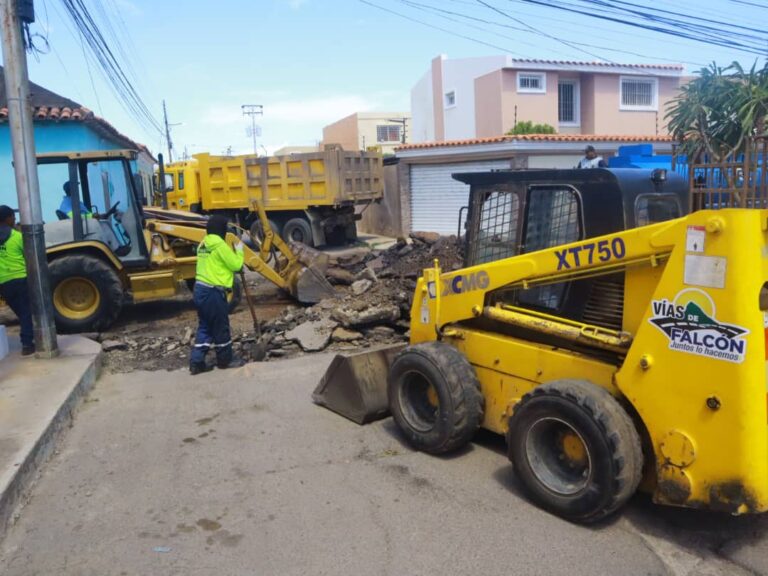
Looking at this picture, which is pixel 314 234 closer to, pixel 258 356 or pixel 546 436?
pixel 258 356

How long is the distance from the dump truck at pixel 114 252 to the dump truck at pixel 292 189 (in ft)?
20.8

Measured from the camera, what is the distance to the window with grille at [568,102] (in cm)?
2877

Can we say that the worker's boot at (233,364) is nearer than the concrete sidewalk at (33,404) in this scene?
No

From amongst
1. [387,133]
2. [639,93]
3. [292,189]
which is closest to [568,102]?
[639,93]

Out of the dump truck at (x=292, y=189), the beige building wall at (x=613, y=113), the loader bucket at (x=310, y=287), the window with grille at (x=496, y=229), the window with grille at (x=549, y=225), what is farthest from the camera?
the beige building wall at (x=613, y=113)

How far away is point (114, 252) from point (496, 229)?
20.9 feet

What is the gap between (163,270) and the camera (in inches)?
380

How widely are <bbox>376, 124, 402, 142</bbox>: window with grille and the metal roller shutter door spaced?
26479 mm

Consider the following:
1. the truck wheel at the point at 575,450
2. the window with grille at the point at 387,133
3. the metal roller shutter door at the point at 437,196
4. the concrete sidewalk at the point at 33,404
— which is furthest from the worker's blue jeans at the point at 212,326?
the window with grille at the point at 387,133

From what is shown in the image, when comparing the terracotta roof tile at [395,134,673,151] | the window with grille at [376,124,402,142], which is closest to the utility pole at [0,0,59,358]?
the terracotta roof tile at [395,134,673,151]

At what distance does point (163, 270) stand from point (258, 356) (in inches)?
109

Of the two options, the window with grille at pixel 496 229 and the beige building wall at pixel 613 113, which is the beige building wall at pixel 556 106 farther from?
the window with grille at pixel 496 229

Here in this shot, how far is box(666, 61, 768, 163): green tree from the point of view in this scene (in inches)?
379

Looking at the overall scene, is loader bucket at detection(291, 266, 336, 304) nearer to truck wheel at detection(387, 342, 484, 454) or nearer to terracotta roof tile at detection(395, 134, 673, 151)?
truck wheel at detection(387, 342, 484, 454)
